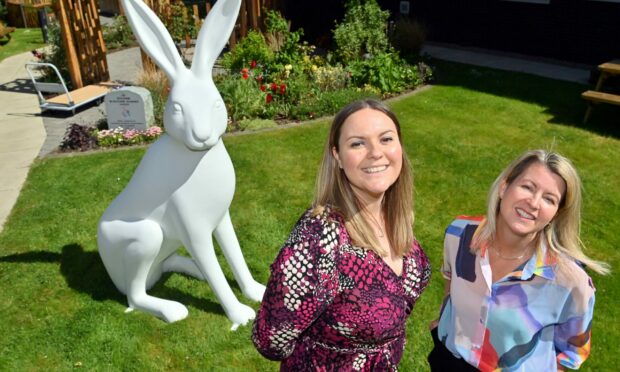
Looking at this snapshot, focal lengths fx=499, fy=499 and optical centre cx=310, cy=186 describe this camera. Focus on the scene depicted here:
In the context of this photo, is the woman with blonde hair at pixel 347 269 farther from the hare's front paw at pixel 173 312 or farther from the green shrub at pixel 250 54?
the green shrub at pixel 250 54

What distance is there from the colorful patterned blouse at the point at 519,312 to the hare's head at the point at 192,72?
5.37 ft

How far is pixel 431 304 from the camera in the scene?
398 cm

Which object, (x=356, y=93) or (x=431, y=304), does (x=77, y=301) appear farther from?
(x=356, y=93)

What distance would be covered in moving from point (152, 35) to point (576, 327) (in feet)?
9.20

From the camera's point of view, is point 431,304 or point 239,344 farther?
point 431,304

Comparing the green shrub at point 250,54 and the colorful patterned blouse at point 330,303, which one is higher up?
the colorful patterned blouse at point 330,303

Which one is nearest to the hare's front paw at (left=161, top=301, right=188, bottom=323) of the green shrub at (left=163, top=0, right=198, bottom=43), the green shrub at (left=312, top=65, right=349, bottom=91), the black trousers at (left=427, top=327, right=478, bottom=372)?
the black trousers at (left=427, top=327, right=478, bottom=372)

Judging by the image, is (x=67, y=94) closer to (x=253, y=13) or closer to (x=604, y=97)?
(x=253, y=13)

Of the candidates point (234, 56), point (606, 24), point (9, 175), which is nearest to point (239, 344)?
point (9, 175)

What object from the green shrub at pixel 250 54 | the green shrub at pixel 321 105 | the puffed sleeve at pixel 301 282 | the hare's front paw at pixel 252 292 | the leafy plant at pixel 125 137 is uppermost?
Result: the puffed sleeve at pixel 301 282

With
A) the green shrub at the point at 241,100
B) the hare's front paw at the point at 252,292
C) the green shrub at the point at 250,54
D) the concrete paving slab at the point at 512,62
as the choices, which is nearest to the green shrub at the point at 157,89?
the green shrub at the point at 241,100

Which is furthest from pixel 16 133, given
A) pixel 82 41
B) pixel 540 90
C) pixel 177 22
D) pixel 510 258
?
pixel 540 90

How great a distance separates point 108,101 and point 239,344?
5087mm

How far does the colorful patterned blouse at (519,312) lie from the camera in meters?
1.93
